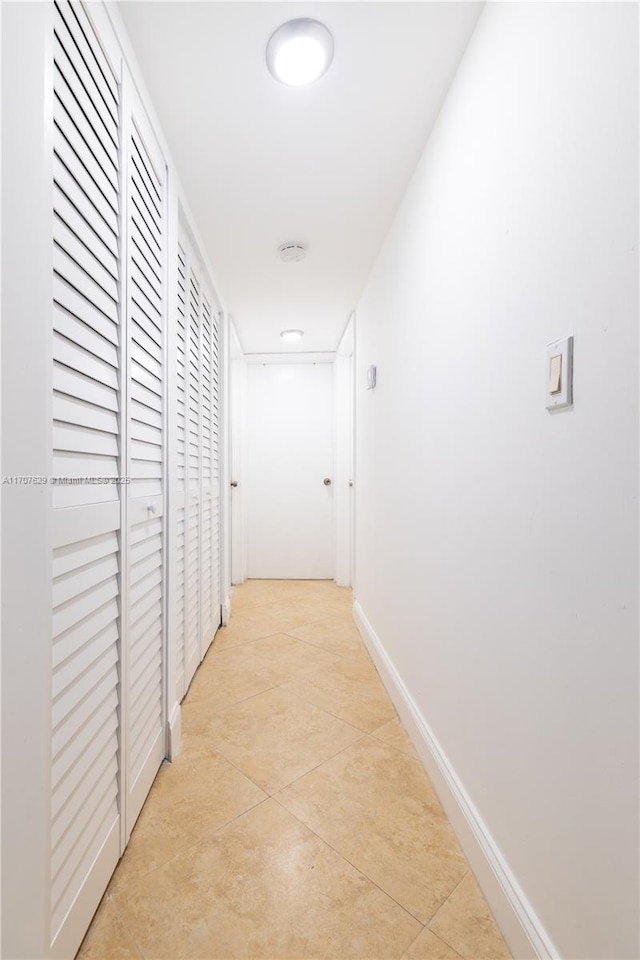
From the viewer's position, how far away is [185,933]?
0.91m

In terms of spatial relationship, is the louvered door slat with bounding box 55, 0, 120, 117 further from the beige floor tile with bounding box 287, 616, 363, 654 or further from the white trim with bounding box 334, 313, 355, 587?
the white trim with bounding box 334, 313, 355, 587

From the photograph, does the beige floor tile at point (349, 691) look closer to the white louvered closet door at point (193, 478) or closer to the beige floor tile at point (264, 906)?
the white louvered closet door at point (193, 478)

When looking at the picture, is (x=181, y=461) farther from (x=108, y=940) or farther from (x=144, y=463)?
(x=108, y=940)

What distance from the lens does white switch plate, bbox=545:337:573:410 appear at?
0.72 metres

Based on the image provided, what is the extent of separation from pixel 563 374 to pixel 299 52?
1140 mm

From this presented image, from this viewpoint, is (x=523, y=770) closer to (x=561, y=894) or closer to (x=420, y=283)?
(x=561, y=894)

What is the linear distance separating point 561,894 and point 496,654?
405mm

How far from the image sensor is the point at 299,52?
1.11 meters

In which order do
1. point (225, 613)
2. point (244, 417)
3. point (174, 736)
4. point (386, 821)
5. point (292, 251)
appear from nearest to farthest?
point (386, 821), point (174, 736), point (292, 251), point (225, 613), point (244, 417)

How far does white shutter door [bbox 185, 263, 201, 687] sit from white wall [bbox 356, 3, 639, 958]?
42.4 inches

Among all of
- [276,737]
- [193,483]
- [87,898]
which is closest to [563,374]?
[87,898]

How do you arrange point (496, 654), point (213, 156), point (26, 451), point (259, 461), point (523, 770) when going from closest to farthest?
point (26, 451) < point (523, 770) < point (496, 654) < point (213, 156) < point (259, 461)

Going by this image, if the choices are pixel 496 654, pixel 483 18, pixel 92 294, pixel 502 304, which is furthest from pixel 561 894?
pixel 483 18

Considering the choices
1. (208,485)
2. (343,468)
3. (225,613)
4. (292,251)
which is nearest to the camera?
(292,251)
